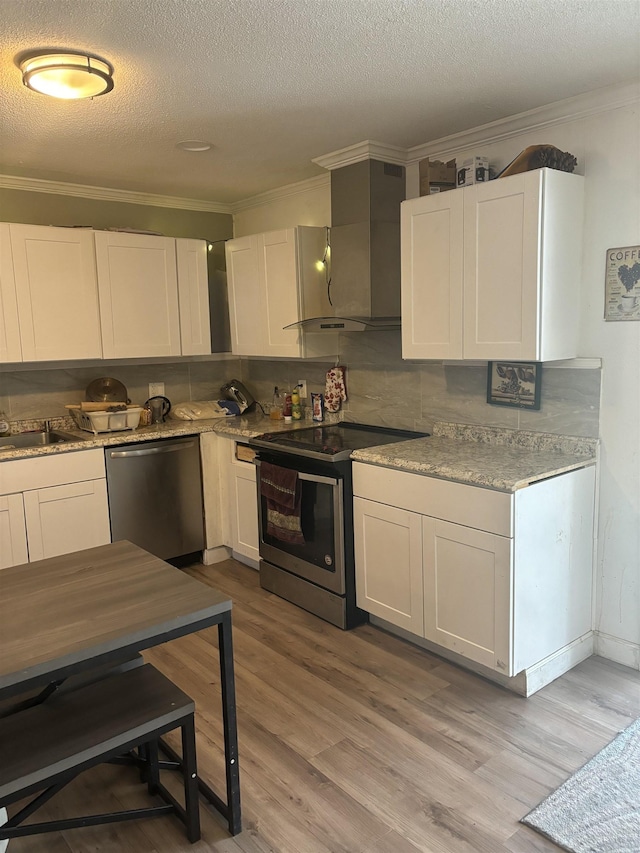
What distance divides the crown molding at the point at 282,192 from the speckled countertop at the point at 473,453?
5.19 feet

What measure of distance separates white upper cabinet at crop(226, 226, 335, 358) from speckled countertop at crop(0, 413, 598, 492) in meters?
0.60

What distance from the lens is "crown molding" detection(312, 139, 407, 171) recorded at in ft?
10.9

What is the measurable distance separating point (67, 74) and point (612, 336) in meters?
2.37

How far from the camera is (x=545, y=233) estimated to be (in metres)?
2.57

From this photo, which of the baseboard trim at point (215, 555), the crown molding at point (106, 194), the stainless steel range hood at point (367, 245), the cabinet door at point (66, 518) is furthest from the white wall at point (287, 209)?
the baseboard trim at point (215, 555)

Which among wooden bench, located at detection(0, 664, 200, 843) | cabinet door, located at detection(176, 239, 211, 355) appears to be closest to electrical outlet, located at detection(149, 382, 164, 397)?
cabinet door, located at detection(176, 239, 211, 355)

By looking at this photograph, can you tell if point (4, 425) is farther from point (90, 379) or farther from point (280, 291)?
point (280, 291)

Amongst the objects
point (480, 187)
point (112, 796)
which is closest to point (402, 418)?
point (480, 187)

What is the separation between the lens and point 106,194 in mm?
4199

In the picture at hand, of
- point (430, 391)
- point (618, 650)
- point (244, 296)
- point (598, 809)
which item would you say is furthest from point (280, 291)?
point (598, 809)

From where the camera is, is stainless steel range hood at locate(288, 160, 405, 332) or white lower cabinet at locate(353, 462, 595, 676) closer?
white lower cabinet at locate(353, 462, 595, 676)

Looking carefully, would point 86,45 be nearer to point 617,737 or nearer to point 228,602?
point 228,602

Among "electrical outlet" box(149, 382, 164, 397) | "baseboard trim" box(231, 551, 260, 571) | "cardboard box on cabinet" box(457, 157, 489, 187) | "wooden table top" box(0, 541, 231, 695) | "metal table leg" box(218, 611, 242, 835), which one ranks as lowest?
"baseboard trim" box(231, 551, 260, 571)

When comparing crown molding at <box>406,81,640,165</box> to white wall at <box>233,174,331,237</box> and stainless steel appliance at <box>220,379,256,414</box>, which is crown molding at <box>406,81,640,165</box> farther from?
stainless steel appliance at <box>220,379,256,414</box>
